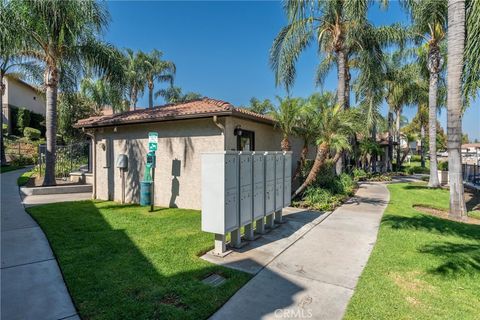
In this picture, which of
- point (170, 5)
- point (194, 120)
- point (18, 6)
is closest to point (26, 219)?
point (194, 120)

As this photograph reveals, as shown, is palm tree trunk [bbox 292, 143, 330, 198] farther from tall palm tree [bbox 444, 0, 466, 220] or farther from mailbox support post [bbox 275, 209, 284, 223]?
tall palm tree [bbox 444, 0, 466, 220]

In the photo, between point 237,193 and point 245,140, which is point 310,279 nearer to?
point 237,193

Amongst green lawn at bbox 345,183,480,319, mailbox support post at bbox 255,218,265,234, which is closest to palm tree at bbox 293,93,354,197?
green lawn at bbox 345,183,480,319

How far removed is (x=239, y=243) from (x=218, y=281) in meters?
1.51

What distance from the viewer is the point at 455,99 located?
891cm

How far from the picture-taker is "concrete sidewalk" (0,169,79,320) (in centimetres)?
347

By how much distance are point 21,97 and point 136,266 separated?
36.9m

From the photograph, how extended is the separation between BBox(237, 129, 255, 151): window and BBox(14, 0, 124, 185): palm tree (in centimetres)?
750

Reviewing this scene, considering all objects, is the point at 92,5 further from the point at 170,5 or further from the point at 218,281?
the point at 218,281

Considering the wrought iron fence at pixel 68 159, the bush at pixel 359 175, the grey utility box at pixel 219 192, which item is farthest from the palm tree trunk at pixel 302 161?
the wrought iron fence at pixel 68 159

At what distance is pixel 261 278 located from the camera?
450 centimetres

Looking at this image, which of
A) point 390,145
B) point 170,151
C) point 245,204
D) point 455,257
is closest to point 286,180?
point 245,204

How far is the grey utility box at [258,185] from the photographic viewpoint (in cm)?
632

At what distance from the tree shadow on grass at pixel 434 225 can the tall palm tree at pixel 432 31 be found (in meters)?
9.15
